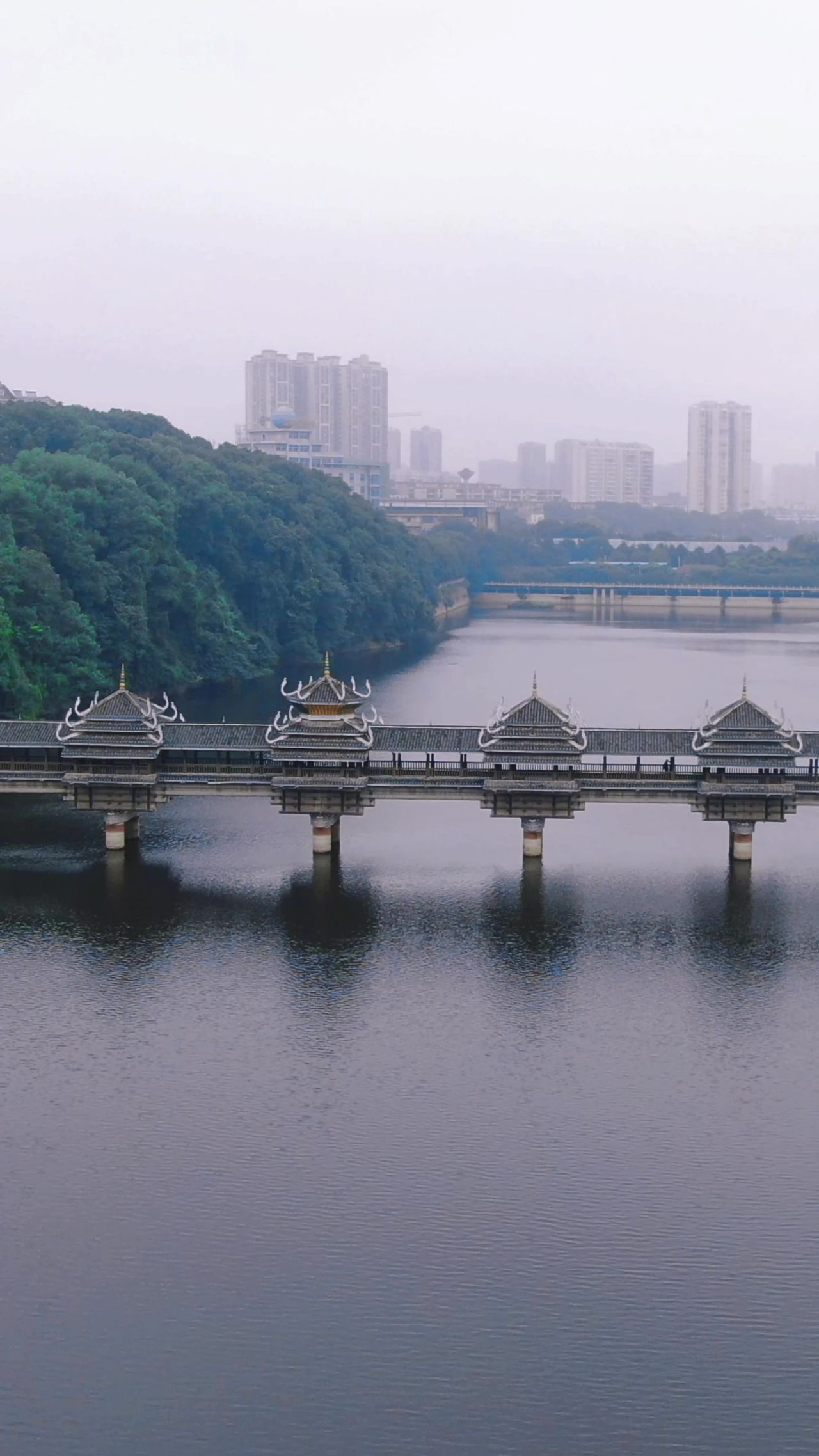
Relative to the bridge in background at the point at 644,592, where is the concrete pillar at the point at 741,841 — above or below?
below

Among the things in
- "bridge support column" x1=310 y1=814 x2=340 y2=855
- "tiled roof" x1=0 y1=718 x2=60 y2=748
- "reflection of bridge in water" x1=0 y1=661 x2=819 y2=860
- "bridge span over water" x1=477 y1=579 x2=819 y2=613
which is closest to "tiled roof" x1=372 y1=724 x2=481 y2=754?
"reflection of bridge in water" x1=0 y1=661 x2=819 y2=860

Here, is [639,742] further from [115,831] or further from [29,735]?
[29,735]

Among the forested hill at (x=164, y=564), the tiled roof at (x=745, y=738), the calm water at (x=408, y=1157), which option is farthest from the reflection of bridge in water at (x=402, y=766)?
the forested hill at (x=164, y=564)

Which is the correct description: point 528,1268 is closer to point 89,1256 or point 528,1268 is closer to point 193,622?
point 89,1256

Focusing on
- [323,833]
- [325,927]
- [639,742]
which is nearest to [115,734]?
[323,833]

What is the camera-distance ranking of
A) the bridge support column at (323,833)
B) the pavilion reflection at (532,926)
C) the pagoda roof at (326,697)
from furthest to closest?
1. the bridge support column at (323,833)
2. the pagoda roof at (326,697)
3. the pavilion reflection at (532,926)

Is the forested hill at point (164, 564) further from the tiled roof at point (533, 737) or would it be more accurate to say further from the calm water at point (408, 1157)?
the calm water at point (408, 1157)
